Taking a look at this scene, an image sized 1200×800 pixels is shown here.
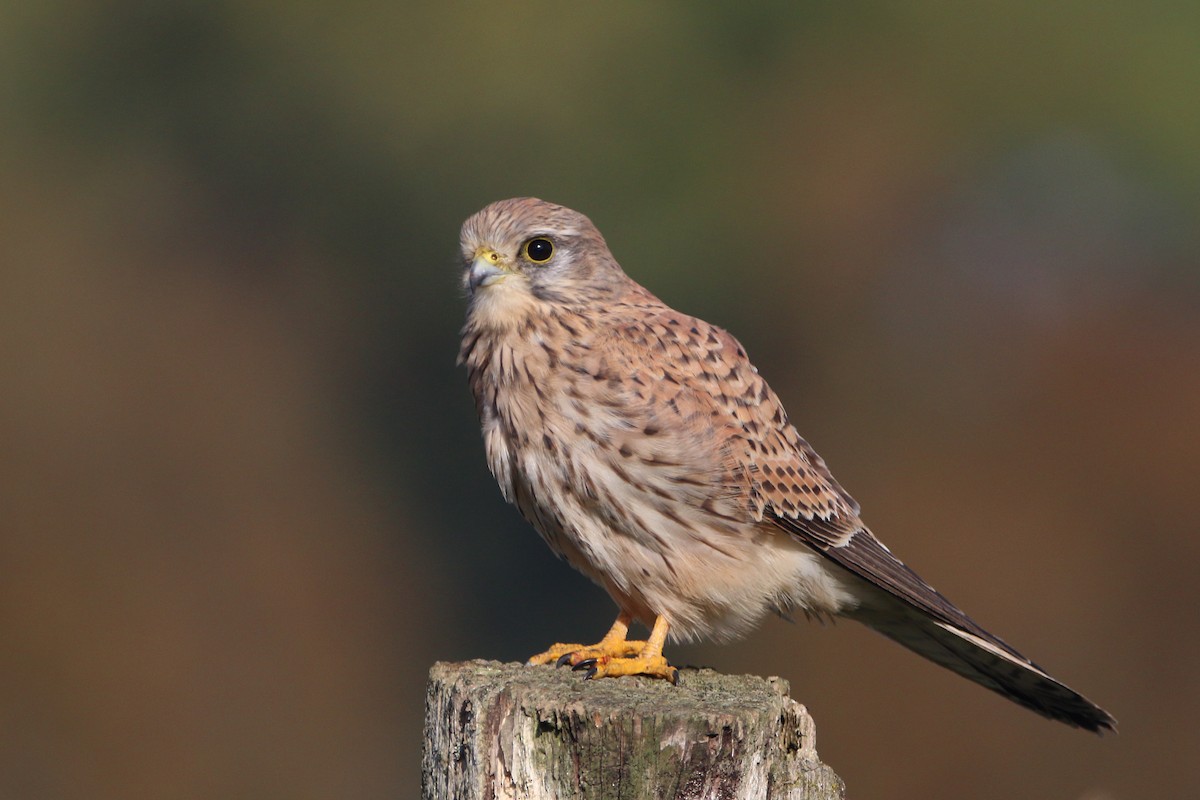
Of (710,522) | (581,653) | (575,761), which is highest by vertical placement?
(710,522)

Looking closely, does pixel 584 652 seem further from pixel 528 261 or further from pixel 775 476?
pixel 528 261

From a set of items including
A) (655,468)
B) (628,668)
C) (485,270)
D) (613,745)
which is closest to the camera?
(613,745)

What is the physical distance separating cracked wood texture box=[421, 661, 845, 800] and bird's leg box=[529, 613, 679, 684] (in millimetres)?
230

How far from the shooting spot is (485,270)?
281 centimetres

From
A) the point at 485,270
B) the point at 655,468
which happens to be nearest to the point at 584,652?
the point at 655,468

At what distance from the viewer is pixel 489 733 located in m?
1.98

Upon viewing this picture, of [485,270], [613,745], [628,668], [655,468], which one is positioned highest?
[485,270]

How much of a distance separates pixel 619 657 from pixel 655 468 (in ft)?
1.25

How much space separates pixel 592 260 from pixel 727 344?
0.33m

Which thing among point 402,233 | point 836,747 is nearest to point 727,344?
point 836,747

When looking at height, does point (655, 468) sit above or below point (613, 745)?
above

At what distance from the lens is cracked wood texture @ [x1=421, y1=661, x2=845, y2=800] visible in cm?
188

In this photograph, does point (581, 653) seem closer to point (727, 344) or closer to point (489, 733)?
point (489, 733)

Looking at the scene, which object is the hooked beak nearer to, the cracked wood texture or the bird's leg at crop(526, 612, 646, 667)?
the bird's leg at crop(526, 612, 646, 667)
